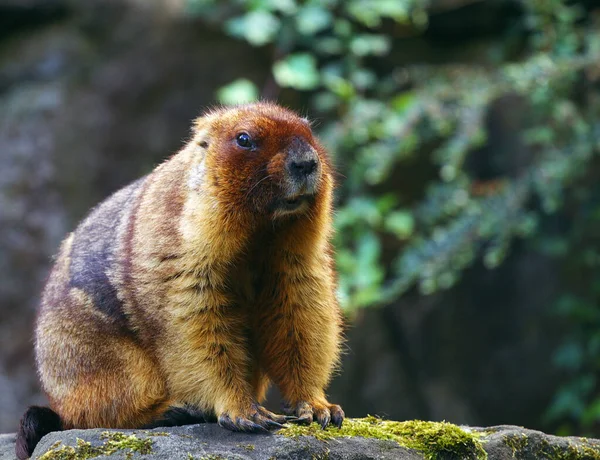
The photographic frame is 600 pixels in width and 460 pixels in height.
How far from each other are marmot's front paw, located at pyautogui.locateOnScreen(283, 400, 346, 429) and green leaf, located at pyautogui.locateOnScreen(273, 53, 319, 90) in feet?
15.3

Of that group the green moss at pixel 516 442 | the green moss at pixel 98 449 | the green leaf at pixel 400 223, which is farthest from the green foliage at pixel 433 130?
the green moss at pixel 98 449

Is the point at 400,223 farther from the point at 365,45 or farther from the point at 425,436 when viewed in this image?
the point at 425,436

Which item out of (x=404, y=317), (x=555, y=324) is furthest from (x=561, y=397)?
(x=404, y=317)

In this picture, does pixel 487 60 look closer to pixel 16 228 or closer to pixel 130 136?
pixel 130 136

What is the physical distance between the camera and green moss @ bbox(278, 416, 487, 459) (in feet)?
14.6

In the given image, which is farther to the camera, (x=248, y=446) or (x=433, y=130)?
(x=433, y=130)

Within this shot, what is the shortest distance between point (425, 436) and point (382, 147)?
364 centimetres

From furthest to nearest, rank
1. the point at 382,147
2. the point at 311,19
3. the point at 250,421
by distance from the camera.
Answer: the point at 311,19 → the point at 382,147 → the point at 250,421

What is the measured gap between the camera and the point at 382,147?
25.2 feet

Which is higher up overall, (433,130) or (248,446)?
(433,130)

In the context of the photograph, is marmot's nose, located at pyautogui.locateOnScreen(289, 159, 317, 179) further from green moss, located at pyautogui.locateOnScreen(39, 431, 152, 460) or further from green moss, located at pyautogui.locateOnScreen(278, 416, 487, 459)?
green moss, located at pyautogui.locateOnScreen(39, 431, 152, 460)

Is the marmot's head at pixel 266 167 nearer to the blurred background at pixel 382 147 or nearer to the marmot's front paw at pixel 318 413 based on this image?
the marmot's front paw at pixel 318 413

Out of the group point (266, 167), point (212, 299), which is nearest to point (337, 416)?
point (212, 299)

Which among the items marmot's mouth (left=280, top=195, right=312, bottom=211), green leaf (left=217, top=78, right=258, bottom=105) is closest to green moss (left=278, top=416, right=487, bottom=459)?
marmot's mouth (left=280, top=195, right=312, bottom=211)
